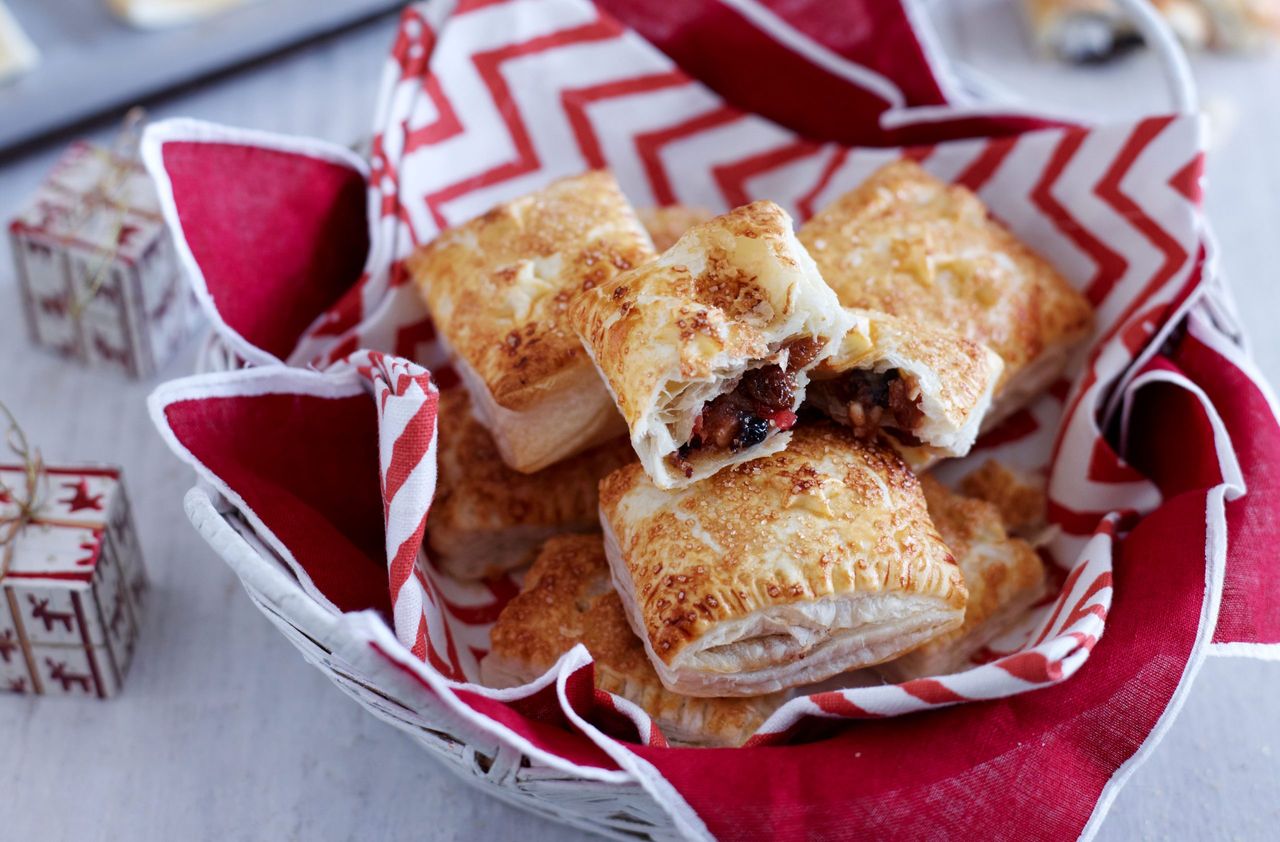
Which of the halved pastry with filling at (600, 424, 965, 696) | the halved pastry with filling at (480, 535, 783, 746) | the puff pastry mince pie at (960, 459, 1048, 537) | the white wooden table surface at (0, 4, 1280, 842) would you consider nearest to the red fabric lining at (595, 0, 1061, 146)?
the puff pastry mince pie at (960, 459, 1048, 537)

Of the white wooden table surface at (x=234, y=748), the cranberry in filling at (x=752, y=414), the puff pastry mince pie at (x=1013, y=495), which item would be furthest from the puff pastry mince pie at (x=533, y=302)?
the puff pastry mince pie at (x=1013, y=495)

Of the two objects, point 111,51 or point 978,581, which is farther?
point 111,51

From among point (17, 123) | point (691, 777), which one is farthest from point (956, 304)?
point (17, 123)

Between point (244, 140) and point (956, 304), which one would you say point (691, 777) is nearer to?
point (956, 304)

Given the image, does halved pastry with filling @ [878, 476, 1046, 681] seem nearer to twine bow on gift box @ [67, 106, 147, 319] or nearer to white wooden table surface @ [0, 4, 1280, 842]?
white wooden table surface @ [0, 4, 1280, 842]

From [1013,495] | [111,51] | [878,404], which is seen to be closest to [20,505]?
[878,404]

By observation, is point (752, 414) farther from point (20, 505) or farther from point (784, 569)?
point (20, 505)
